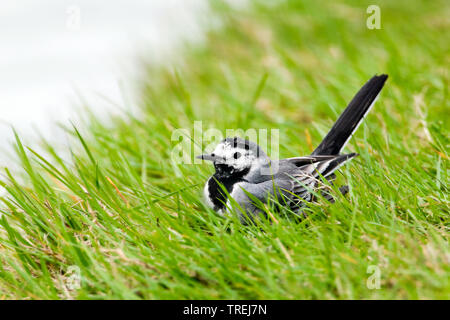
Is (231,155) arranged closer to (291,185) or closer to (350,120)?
(291,185)

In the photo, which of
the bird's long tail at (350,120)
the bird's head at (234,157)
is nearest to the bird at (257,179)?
the bird's head at (234,157)

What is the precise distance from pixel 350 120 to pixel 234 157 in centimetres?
105

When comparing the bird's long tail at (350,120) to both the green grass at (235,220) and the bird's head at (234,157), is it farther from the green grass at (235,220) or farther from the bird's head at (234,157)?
the bird's head at (234,157)

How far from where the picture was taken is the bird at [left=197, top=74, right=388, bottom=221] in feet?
11.1

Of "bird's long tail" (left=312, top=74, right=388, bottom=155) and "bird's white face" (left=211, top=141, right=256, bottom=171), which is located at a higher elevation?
"bird's long tail" (left=312, top=74, right=388, bottom=155)

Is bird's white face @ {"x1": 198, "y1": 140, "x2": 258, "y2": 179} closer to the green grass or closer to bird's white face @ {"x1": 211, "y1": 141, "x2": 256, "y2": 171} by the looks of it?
bird's white face @ {"x1": 211, "y1": 141, "x2": 256, "y2": 171}

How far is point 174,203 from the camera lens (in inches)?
145

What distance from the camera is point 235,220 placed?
3.23 metres

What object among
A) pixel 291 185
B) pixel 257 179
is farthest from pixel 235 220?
pixel 291 185

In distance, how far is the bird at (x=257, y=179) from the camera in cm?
338

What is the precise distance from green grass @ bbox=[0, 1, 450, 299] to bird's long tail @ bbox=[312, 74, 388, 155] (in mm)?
187

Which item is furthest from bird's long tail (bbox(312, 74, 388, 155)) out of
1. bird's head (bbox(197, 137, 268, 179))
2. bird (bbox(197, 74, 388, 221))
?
bird's head (bbox(197, 137, 268, 179))

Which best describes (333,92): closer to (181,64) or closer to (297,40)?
(297,40)
